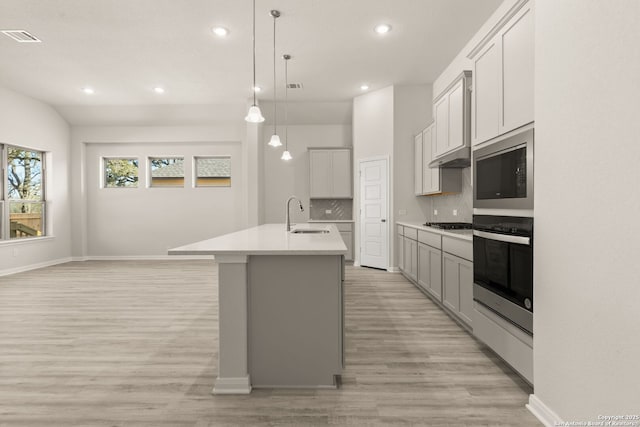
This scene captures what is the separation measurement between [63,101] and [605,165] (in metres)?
8.50

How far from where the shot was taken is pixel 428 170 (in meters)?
5.25

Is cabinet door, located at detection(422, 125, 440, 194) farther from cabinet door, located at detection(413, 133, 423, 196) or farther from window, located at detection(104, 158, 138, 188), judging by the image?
window, located at detection(104, 158, 138, 188)

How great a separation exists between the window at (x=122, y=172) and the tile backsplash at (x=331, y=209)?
4112 millimetres

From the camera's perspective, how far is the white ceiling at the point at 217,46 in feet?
12.0

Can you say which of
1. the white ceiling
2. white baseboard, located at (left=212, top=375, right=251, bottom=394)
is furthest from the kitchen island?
the white ceiling

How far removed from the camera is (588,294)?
1.47 meters

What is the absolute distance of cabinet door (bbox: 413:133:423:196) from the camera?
5.61m

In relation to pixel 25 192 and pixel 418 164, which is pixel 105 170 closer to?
pixel 25 192

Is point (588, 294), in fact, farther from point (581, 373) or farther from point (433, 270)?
point (433, 270)

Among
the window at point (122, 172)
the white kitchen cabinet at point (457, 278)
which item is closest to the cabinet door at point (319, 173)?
the white kitchen cabinet at point (457, 278)

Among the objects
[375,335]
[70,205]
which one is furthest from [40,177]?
[375,335]

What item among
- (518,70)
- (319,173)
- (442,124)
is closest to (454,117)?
(442,124)

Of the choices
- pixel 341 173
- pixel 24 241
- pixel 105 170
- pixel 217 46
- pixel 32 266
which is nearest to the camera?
pixel 217 46

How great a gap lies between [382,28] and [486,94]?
6.74 feet
